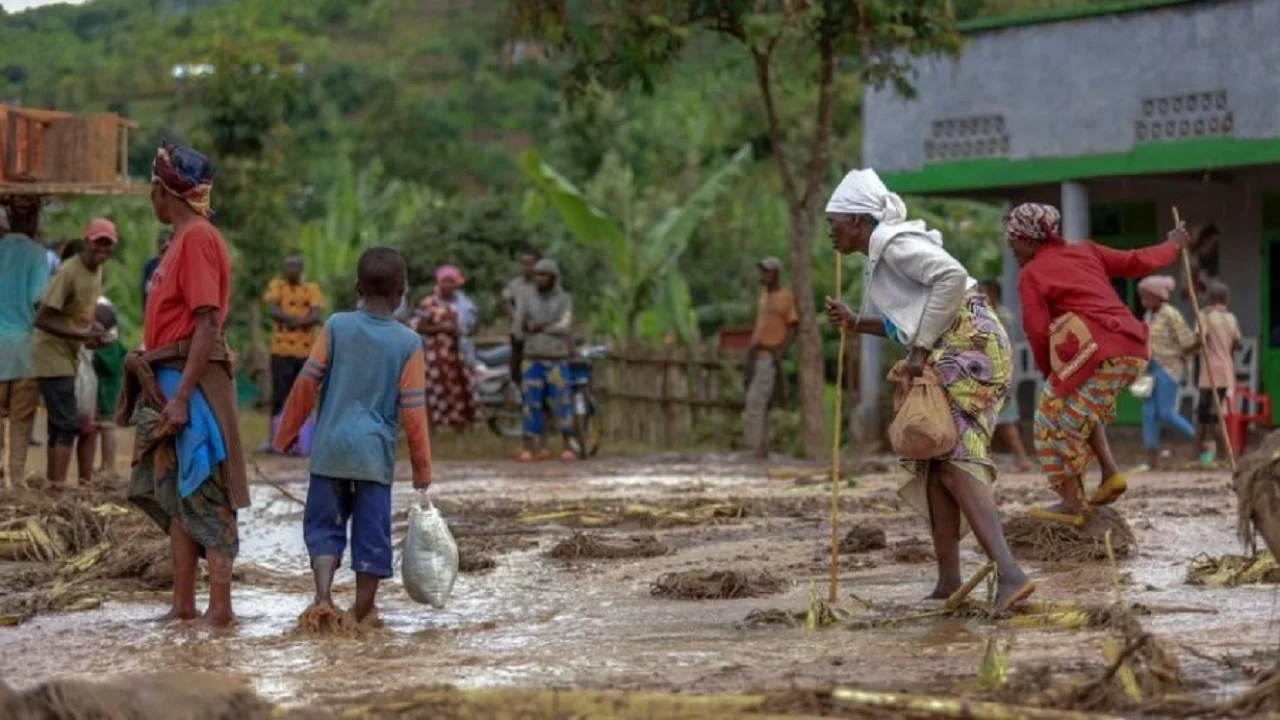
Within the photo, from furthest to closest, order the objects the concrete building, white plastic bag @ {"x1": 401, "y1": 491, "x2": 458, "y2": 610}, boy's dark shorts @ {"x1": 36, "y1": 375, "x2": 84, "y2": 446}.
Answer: the concrete building < boy's dark shorts @ {"x1": 36, "y1": 375, "x2": 84, "y2": 446} < white plastic bag @ {"x1": 401, "y1": 491, "x2": 458, "y2": 610}

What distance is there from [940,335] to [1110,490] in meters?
2.44

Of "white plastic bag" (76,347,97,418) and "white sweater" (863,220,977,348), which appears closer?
"white sweater" (863,220,977,348)

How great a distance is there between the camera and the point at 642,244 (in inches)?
1068

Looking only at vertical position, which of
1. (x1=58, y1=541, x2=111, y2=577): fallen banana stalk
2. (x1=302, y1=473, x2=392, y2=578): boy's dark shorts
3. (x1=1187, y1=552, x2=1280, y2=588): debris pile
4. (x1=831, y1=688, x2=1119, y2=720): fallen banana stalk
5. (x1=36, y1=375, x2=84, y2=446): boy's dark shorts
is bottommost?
(x1=58, y1=541, x2=111, y2=577): fallen banana stalk

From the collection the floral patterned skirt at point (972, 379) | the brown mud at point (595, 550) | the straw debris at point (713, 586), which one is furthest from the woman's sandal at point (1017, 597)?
the brown mud at point (595, 550)

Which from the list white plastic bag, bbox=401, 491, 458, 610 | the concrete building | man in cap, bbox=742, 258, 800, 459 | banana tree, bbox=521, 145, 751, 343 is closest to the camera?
white plastic bag, bbox=401, 491, 458, 610

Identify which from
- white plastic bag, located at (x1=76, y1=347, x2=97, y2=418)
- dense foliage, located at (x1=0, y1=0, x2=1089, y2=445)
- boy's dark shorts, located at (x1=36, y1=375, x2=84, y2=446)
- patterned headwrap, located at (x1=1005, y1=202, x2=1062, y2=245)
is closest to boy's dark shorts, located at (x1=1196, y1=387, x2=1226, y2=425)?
dense foliage, located at (x1=0, y1=0, x2=1089, y2=445)

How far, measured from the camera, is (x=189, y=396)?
8312mm

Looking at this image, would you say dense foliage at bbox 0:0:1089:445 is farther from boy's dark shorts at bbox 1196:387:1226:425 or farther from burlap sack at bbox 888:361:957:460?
burlap sack at bbox 888:361:957:460

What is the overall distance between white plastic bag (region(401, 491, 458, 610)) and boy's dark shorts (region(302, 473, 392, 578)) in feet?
0.37

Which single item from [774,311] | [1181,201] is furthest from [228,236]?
[1181,201]

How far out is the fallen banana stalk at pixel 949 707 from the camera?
17.4 feet

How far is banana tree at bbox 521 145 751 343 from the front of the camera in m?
25.5

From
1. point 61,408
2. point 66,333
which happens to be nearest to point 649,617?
point 66,333
